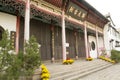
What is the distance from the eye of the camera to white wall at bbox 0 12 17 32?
1052 cm

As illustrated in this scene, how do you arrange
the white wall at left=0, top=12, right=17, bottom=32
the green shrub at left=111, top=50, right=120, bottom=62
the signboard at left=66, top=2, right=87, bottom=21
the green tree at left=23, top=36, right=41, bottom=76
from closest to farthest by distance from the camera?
the green tree at left=23, top=36, right=41, bottom=76 → the white wall at left=0, top=12, right=17, bottom=32 → the signboard at left=66, top=2, right=87, bottom=21 → the green shrub at left=111, top=50, right=120, bottom=62

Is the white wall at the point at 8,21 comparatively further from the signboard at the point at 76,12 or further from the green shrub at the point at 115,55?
the green shrub at the point at 115,55

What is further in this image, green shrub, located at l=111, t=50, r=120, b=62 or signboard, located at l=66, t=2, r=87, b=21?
green shrub, located at l=111, t=50, r=120, b=62

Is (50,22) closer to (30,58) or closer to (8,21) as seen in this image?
(8,21)

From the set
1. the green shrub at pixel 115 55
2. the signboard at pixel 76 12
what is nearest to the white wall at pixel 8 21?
the signboard at pixel 76 12

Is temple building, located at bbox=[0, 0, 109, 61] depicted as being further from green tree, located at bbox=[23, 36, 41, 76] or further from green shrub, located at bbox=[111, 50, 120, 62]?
green shrub, located at bbox=[111, 50, 120, 62]

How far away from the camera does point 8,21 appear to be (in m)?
10.9

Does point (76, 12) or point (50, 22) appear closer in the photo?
point (50, 22)

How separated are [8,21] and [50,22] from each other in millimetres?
5133

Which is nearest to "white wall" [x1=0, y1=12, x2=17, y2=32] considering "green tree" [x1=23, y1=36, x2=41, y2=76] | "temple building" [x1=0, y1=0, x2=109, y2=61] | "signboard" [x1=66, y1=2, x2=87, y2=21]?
"temple building" [x1=0, y1=0, x2=109, y2=61]

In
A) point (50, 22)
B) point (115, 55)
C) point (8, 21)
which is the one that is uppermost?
point (50, 22)

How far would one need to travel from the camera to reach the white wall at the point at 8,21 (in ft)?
34.5

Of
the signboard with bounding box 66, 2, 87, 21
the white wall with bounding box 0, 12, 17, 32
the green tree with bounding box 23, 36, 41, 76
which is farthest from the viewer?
the signboard with bounding box 66, 2, 87, 21

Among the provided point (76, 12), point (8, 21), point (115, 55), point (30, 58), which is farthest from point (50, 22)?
point (115, 55)
